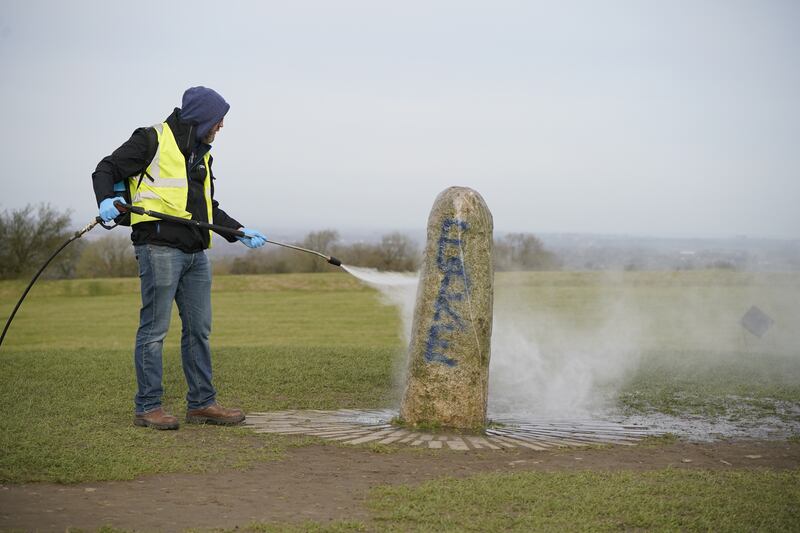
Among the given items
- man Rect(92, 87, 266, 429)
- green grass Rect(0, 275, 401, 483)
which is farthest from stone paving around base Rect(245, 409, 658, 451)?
man Rect(92, 87, 266, 429)

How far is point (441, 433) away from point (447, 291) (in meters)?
1.39

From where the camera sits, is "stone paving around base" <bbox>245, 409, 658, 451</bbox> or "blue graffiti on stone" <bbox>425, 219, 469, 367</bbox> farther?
"blue graffiti on stone" <bbox>425, 219, 469, 367</bbox>

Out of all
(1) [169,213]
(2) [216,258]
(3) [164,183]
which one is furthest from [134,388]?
(2) [216,258]

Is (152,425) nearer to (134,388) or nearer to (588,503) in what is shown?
(134,388)

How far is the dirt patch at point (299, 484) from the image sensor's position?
5.43m

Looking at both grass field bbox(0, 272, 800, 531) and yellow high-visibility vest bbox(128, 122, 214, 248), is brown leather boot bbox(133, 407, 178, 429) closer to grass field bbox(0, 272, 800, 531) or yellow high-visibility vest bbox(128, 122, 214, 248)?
grass field bbox(0, 272, 800, 531)

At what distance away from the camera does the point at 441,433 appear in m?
8.30

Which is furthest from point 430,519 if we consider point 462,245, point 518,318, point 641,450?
point 518,318

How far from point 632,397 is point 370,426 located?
4130 millimetres

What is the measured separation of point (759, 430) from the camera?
8.92 metres

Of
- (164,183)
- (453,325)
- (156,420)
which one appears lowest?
(156,420)

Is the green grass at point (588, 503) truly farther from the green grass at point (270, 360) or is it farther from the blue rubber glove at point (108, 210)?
the blue rubber glove at point (108, 210)

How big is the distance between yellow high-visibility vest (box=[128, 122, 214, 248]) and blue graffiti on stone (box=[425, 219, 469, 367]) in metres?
2.56

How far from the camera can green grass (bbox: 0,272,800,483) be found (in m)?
7.38
